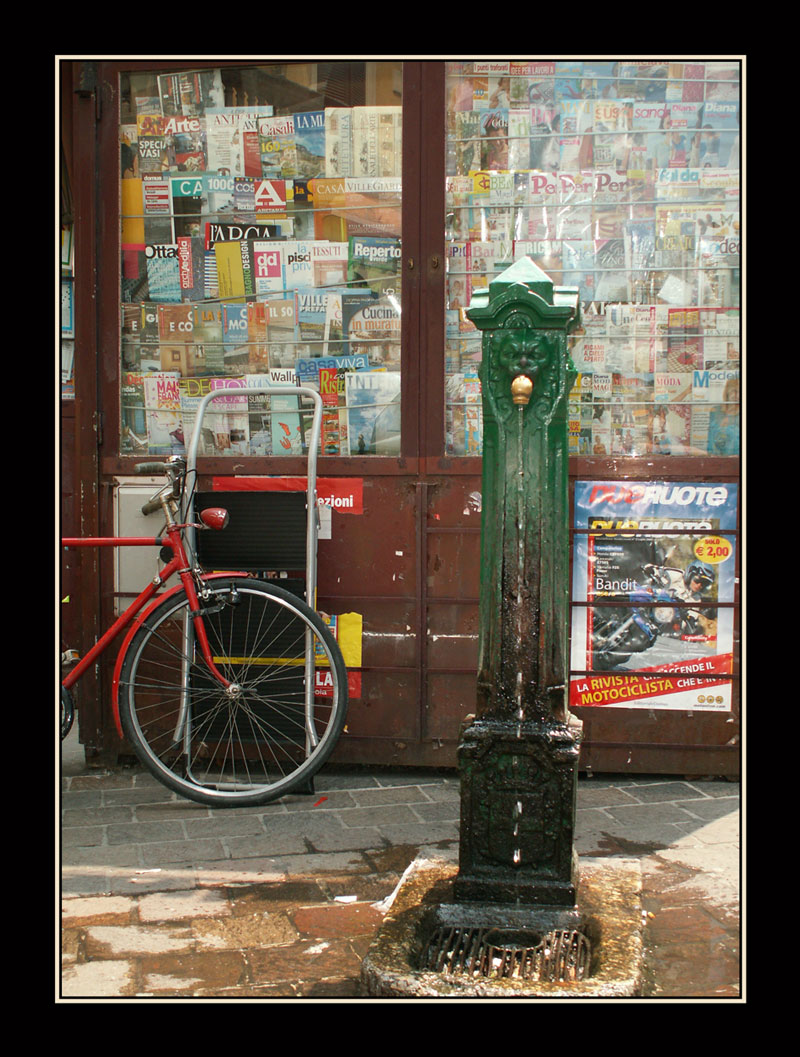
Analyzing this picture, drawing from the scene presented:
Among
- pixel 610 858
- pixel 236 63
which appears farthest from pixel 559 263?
pixel 610 858

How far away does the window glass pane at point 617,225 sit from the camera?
4906 mm

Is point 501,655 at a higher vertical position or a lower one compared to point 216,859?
higher

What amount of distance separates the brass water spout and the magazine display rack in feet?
6.16

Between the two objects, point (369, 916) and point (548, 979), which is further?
point (369, 916)

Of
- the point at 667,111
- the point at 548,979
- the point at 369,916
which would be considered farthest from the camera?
the point at 667,111

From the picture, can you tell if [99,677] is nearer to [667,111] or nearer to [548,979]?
[548,979]

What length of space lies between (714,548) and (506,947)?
8.24ft

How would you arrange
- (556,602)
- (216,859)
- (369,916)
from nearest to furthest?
(556,602) < (369,916) < (216,859)

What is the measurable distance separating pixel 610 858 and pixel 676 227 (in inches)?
115

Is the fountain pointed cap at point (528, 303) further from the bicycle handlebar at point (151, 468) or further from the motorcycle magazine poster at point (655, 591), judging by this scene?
the bicycle handlebar at point (151, 468)

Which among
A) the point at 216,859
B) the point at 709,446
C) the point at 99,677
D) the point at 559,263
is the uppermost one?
the point at 559,263

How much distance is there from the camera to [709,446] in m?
4.93

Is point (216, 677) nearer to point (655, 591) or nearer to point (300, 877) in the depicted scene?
point (300, 877)

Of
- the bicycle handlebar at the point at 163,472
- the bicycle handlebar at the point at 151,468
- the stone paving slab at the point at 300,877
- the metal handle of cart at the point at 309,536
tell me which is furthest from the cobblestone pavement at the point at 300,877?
the bicycle handlebar at the point at 151,468
